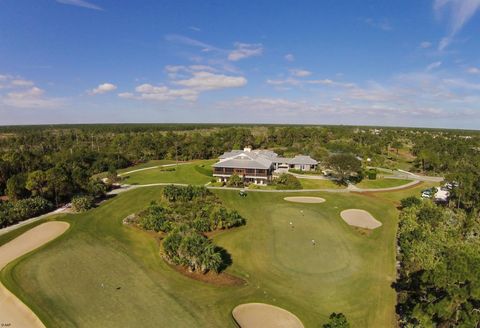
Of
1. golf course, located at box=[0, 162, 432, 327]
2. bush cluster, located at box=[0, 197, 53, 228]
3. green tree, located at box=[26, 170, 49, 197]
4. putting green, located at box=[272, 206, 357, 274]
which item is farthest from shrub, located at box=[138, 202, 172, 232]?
green tree, located at box=[26, 170, 49, 197]

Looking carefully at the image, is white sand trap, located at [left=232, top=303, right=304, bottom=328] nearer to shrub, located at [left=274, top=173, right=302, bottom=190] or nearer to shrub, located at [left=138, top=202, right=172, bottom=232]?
shrub, located at [left=138, top=202, right=172, bottom=232]

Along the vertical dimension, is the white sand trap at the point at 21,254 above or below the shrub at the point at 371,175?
below

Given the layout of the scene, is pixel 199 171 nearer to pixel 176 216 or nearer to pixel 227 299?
pixel 176 216

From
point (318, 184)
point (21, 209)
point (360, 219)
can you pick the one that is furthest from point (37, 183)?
point (318, 184)

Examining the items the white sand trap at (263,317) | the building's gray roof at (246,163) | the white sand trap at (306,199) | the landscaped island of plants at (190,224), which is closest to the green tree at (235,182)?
the building's gray roof at (246,163)

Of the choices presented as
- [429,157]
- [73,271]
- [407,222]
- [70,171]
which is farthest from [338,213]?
[429,157]

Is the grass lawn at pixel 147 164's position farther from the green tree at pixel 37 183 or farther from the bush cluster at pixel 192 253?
the bush cluster at pixel 192 253

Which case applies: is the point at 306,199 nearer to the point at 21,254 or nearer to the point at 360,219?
the point at 360,219
